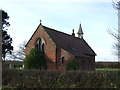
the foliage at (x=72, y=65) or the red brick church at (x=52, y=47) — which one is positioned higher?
the red brick church at (x=52, y=47)

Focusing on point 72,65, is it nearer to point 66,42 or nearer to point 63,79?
point 66,42

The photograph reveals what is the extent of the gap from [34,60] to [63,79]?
23.5 meters

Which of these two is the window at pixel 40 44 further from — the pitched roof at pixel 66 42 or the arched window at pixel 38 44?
the pitched roof at pixel 66 42

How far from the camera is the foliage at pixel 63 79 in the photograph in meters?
17.0

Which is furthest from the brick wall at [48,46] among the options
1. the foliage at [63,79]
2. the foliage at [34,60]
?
the foliage at [63,79]

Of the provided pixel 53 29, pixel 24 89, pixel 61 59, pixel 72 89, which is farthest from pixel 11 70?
pixel 53 29

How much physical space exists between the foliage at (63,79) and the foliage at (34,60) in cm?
2143

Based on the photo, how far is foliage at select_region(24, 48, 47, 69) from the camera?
1591 inches

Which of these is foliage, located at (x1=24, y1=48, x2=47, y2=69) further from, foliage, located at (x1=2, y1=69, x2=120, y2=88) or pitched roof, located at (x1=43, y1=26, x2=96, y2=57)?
foliage, located at (x1=2, y1=69, x2=120, y2=88)

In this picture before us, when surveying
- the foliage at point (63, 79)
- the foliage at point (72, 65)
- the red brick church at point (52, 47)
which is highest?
the red brick church at point (52, 47)

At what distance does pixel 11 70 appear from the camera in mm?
19781

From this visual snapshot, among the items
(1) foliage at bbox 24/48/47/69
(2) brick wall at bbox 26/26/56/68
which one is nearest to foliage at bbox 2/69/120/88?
(1) foliage at bbox 24/48/47/69

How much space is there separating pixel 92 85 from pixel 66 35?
3462 cm

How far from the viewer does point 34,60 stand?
40938 millimetres
